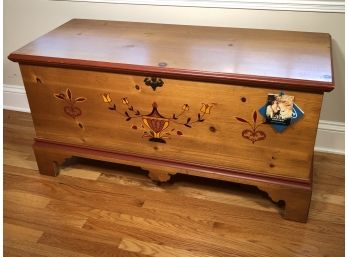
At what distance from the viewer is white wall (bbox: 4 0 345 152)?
1.50 meters

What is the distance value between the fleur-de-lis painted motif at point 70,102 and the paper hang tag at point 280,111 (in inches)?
25.9

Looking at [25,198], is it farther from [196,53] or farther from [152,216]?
[196,53]

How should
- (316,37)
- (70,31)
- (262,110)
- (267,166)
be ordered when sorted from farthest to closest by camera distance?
(70,31) < (316,37) < (267,166) < (262,110)

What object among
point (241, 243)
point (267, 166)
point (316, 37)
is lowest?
point (241, 243)

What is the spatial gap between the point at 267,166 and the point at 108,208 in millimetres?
630

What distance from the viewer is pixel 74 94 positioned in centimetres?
139

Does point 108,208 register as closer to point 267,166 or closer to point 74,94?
point 74,94

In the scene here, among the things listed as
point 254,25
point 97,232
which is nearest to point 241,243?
point 97,232

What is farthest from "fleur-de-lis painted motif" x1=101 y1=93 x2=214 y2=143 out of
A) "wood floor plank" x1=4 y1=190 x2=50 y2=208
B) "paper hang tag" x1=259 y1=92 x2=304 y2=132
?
"wood floor plank" x1=4 y1=190 x2=50 y2=208

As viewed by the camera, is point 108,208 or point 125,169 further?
point 125,169

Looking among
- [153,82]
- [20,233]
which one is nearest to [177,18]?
[153,82]

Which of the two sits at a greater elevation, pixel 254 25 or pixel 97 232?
pixel 254 25

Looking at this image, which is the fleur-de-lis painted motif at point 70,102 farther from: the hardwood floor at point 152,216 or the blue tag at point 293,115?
the blue tag at point 293,115

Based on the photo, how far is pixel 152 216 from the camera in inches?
55.8
